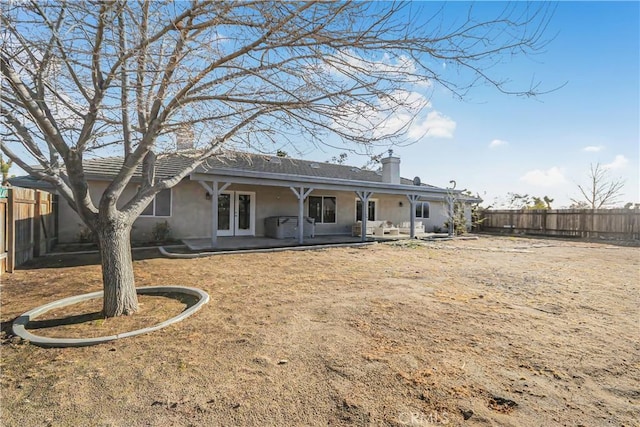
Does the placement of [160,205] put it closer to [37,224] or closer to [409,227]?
[37,224]

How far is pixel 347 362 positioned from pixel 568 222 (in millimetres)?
20321

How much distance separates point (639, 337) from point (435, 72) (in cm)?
378

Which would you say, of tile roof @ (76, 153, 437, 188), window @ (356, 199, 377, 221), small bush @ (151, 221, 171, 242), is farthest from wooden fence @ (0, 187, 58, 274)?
window @ (356, 199, 377, 221)

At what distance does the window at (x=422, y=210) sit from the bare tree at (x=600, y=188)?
1600cm

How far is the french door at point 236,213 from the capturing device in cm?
1248

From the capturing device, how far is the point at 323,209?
1523 centimetres

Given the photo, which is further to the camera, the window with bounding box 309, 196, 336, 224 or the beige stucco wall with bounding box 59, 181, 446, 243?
the window with bounding box 309, 196, 336, 224

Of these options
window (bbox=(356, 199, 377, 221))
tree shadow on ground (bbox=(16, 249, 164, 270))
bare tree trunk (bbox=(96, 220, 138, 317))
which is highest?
window (bbox=(356, 199, 377, 221))

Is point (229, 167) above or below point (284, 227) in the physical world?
above

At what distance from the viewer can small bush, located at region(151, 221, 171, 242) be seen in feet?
36.7

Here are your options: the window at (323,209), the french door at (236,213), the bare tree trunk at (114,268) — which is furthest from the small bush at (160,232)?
the bare tree trunk at (114,268)

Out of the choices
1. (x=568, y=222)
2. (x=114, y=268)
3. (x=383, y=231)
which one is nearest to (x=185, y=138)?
(x=114, y=268)

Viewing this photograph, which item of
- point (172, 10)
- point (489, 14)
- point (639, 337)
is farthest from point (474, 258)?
point (172, 10)

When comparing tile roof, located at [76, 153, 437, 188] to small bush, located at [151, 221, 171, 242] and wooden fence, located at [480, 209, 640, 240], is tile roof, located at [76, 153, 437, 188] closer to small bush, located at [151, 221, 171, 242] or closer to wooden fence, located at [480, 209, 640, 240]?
small bush, located at [151, 221, 171, 242]
